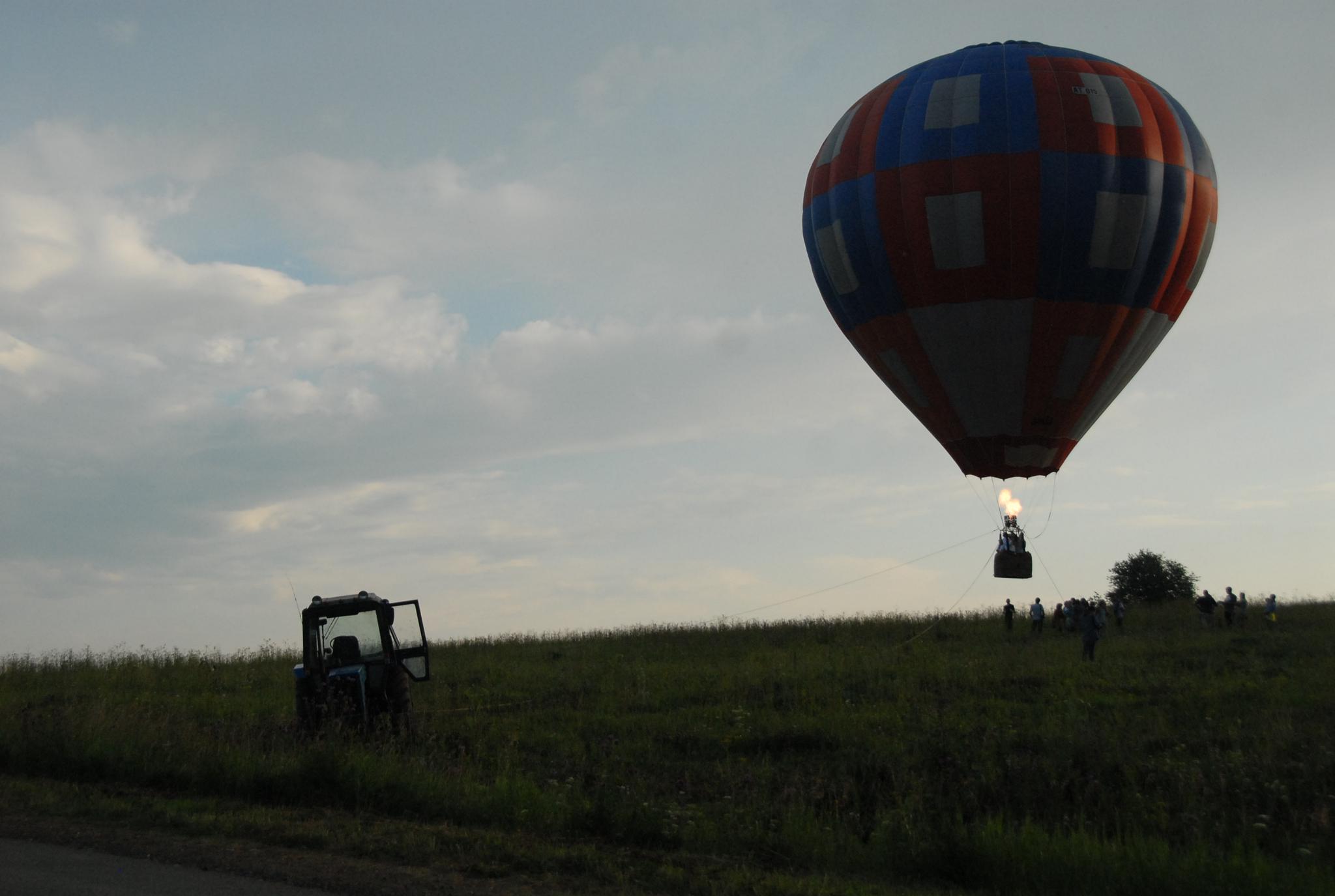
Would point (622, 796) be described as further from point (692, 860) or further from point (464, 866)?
point (464, 866)

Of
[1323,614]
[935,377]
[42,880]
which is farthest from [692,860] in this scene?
[1323,614]

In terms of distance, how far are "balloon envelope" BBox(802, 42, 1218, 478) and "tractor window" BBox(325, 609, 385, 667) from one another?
12.6 metres

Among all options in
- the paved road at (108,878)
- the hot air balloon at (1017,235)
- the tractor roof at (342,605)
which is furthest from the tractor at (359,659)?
the hot air balloon at (1017,235)

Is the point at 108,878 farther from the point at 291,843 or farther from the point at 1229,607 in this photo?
the point at 1229,607

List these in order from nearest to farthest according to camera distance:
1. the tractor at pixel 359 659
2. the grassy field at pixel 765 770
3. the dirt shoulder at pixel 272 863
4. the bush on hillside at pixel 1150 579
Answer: the dirt shoulder at pixel 272 863 → the grassy field at pixel 765 770 → the tractor at pixel 359 659 → the bush on hillside at pixel 1150 579

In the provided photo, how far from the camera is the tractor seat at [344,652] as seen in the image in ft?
49.0

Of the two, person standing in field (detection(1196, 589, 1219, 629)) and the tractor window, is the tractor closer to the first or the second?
the tractor window

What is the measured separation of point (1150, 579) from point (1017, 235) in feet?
105

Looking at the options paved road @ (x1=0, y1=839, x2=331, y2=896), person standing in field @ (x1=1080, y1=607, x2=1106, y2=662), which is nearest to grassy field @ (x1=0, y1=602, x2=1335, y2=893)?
paved road @ (x1=0, y1=839, x2=331, y2=896)

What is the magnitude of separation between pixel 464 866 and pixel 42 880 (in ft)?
9.54

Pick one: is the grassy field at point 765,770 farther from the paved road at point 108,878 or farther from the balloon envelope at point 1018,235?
the balloon envelope at point 1018,235

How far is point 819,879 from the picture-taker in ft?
28.9

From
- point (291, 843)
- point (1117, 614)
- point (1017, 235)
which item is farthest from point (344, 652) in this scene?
point (1117, 614)

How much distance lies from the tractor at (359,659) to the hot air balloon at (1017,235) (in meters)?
12.3
